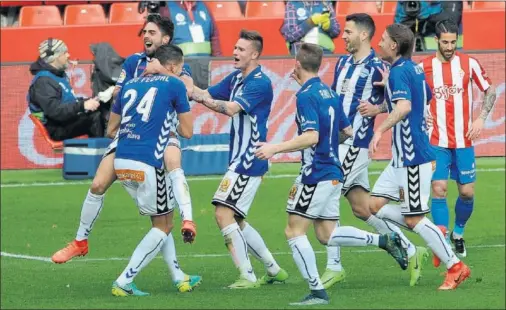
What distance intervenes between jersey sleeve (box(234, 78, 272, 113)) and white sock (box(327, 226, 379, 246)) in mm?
1361

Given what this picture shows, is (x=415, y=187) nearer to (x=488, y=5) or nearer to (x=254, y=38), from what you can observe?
(x=254, y=38)

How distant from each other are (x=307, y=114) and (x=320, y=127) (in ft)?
0.91

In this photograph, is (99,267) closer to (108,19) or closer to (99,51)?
(99,51)

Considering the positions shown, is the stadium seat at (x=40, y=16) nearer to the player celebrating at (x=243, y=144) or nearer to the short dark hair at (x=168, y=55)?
the player celebrating at (x=243, y=144)

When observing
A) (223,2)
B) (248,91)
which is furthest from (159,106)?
(223,2)

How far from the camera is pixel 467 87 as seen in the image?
562 inches

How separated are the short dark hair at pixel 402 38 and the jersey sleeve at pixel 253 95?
1170mm

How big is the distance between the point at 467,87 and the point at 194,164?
638 centimetres

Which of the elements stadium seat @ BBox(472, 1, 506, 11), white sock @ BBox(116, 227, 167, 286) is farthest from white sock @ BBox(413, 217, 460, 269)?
stadium seat @ BBox(472, 1, 506, 11)

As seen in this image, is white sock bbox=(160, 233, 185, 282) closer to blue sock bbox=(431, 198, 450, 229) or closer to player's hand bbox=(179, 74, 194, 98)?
player's hand bbox=(179, 74, 194, 98)

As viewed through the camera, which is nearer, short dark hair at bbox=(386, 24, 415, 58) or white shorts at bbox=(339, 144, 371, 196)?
short dark hair at bbox=(386, 24, 415, 58)

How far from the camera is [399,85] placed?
11719 mm

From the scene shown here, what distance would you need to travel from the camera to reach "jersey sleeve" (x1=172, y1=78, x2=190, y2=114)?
11672 mm

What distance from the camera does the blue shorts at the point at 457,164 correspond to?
14.1 m
